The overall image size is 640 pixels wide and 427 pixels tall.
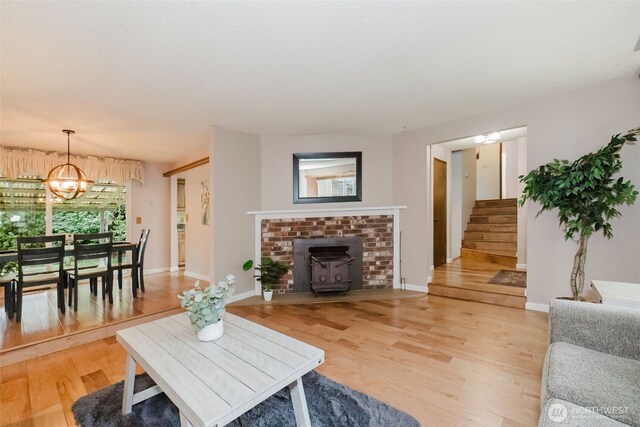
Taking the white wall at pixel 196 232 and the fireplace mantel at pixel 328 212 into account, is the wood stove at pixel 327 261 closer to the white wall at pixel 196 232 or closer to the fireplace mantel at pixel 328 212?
the fireplace mantel at pixel 328 212

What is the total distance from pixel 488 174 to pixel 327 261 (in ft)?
19.2

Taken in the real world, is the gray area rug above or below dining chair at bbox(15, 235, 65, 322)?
below

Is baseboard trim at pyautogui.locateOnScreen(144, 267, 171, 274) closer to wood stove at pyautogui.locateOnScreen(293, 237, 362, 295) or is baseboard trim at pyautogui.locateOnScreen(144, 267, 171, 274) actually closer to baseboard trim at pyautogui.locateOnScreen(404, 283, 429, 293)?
wood stove at pyautogui.locateOnScreen(293, 237, 362, 295)

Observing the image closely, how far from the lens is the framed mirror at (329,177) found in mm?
4332

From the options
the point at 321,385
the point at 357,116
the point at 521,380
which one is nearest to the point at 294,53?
the point at 357,116

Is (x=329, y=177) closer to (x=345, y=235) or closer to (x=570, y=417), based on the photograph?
(x=345, y=235)

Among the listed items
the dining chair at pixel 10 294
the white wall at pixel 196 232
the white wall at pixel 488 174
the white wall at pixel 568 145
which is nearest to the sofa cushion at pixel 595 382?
the white wall at pixel 568 145

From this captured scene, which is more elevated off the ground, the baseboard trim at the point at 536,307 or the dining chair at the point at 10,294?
the dining chair at the point at 10,294

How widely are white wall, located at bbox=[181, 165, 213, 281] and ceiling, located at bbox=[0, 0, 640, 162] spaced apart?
172 centimetres

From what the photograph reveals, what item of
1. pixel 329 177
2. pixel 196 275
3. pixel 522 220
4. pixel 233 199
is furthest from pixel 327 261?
pixel 522 220

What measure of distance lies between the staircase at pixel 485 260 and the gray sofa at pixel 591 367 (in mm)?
2055

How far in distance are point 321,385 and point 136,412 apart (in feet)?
3.72

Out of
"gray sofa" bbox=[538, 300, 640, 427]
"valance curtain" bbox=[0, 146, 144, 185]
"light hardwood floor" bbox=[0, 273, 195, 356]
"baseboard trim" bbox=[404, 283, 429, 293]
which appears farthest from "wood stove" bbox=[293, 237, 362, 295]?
"valance curtain" bbox=[0, 146, 144, 185]

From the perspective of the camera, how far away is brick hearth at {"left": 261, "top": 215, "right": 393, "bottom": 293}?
423 centimetres
